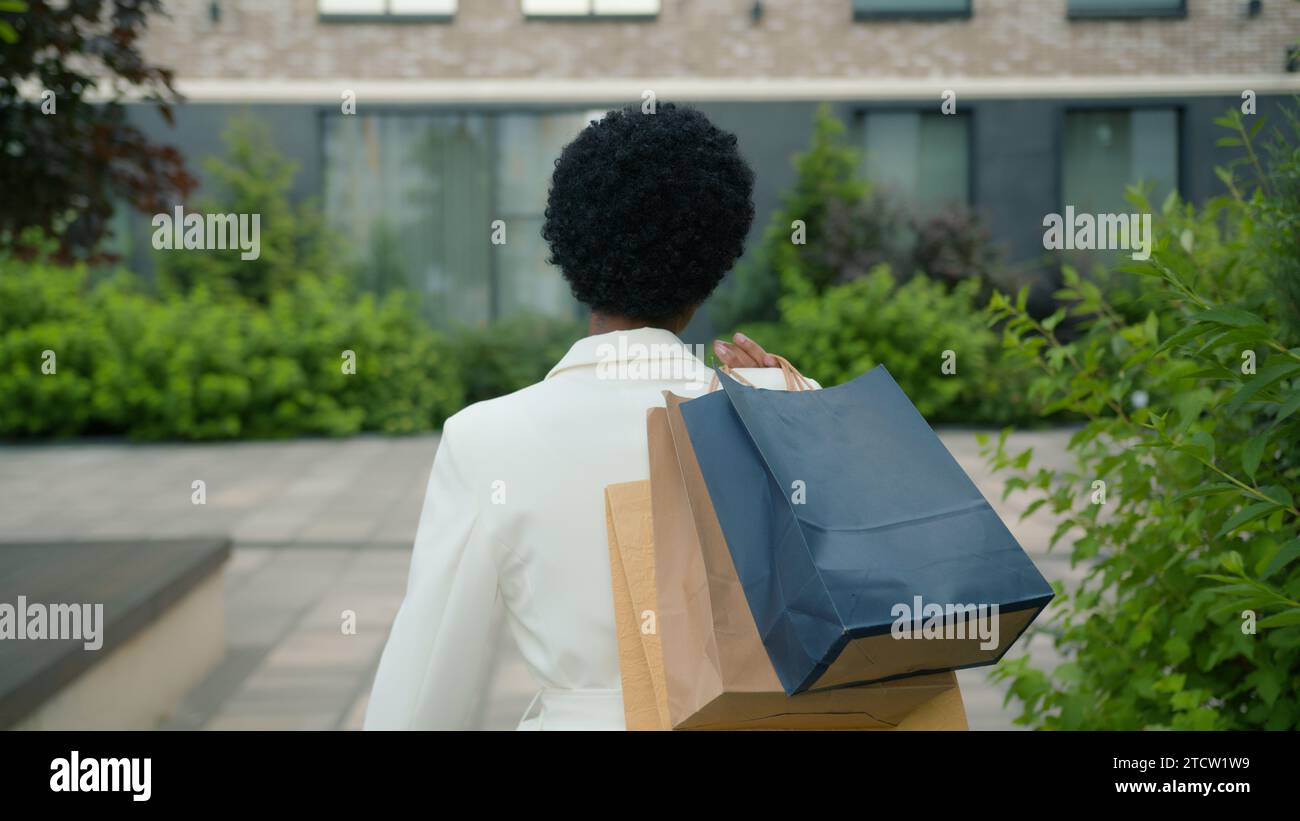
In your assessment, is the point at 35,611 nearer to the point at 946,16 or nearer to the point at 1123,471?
the point at 1123,471

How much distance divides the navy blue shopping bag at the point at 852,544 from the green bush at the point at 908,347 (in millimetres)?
11056

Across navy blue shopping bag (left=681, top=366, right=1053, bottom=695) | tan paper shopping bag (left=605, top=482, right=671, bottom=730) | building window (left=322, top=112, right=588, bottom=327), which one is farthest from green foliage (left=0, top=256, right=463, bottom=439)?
navy blue shopping bag (left=681, top=366, right=1053, bottom=695)

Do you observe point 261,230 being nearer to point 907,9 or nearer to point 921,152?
point 921,152

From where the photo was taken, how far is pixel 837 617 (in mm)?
1262

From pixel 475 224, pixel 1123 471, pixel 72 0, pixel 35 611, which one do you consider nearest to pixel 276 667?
pixel 35 611

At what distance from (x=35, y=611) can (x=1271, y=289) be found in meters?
3.98

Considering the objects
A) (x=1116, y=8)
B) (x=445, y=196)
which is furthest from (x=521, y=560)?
(x=1116, y=8)

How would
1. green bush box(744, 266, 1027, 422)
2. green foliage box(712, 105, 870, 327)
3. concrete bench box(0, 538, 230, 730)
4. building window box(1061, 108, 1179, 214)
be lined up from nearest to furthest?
1. concrete bench box(0, 538, 230, 730)
2. green bush box(744, 266, 1027, 422)
3. green foliage box(712, 105, 870, 327)
4. building window box(1061, 108, 1179, 214)

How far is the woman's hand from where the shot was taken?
1.67m

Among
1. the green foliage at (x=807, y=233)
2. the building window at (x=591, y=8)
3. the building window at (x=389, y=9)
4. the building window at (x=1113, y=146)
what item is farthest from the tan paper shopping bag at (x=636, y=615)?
the building window at (x=1113, y=146)

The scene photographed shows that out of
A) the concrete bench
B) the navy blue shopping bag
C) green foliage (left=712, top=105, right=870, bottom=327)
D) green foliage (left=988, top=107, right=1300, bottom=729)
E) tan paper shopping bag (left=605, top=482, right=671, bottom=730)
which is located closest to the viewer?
the navy blue shopping bag

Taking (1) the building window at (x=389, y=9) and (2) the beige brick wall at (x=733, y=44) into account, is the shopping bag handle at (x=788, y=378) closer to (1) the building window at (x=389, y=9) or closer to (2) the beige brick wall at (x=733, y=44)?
(2) the beige brick wall at (x=733, y=44)

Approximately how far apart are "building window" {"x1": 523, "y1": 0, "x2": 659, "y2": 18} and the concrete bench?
39.2 ft

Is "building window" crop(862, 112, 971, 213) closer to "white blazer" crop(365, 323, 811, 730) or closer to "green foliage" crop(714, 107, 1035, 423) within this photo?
"green foliage" crop(714, 107, 1035, 423)
